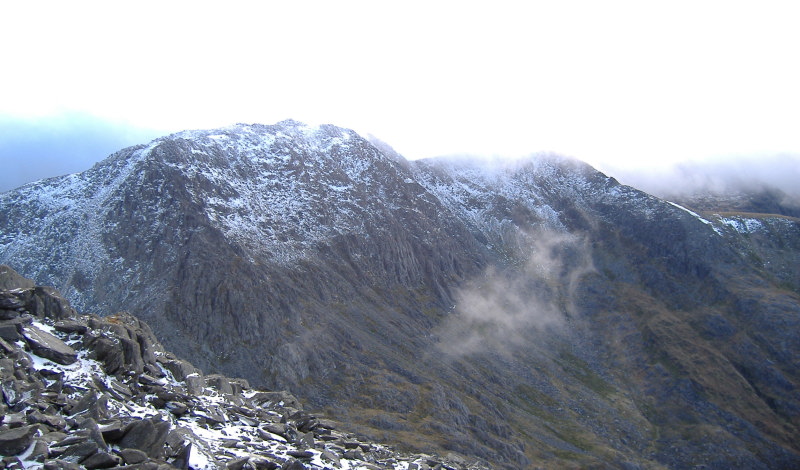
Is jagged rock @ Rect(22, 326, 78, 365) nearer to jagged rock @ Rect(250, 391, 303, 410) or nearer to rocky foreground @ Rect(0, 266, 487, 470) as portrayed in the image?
rocky foreground @ Rect(0, 266, 487, 470)

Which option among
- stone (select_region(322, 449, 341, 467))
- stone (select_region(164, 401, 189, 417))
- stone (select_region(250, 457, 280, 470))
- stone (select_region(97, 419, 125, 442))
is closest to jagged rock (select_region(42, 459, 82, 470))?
stone (select_region(97, 419, 125, 442))

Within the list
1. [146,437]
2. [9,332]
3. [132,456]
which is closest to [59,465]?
[132,456]

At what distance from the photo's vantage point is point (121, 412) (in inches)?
1013

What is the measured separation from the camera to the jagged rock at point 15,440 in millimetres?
19188

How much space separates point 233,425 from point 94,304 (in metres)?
97.3

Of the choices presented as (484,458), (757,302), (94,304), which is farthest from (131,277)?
(757,302)

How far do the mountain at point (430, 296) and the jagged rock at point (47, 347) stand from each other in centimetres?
6906

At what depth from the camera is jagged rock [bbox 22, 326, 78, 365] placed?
28047 millimetres

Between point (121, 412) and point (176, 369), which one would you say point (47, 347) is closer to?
point (121, 412)

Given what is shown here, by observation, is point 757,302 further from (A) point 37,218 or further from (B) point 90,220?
(A) point 37,218

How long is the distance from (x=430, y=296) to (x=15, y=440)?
138 m

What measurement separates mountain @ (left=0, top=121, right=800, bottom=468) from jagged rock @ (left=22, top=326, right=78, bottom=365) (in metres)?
69.1

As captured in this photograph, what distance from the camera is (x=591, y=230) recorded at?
195 metres

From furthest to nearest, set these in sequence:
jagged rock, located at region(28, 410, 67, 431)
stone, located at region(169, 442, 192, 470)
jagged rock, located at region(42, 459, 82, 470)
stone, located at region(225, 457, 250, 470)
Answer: stone, located at region(225, 457, 250, 470) < stone, located at region(169, 442, 192, 470) < jagged rock, located at region(28, 410, 67, 431) < jagged rock, located at region(42, 459, 82, 470)
